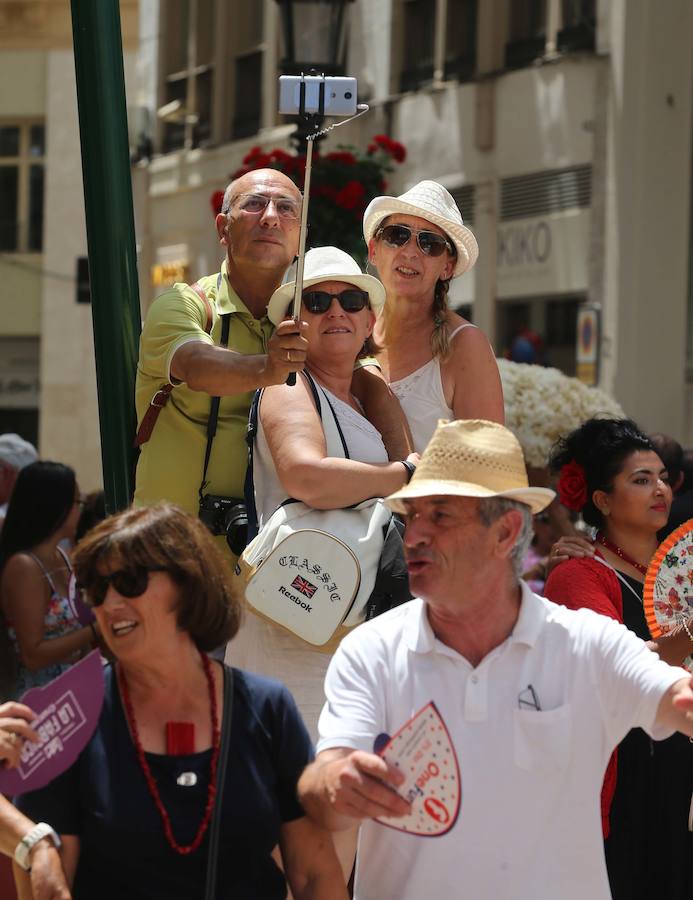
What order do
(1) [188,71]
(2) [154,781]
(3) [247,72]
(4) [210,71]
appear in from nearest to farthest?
(2) [154,781] → (3) [247,72] → (4) [210,71] → (1) [188,71]

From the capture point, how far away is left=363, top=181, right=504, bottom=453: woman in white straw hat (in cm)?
547

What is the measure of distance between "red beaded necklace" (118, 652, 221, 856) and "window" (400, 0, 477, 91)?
1561cm

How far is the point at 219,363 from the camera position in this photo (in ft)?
16.4

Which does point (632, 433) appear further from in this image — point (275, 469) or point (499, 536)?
point (499, 536)

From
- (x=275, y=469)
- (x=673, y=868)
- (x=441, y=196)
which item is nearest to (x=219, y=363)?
(x=275, y=469)

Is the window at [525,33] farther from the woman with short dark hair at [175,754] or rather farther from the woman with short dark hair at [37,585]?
the woman with short dark hair at [175,754]

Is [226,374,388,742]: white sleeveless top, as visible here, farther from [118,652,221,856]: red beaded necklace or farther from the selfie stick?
[118,652,221,856]: red beaded necklace

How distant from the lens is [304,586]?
4926 mm

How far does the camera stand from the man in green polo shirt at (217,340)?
17.3 feet

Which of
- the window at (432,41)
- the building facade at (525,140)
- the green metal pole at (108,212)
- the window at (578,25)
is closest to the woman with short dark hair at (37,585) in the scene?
the green metal pole at (108,212)

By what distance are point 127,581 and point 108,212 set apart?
2.19 metres

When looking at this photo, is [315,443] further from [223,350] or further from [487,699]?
[487,699]

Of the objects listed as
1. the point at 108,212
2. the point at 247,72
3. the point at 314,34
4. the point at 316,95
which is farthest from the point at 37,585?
the point at 247,72

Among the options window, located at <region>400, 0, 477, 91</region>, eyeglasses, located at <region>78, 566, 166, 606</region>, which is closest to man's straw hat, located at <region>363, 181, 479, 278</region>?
eyeglasses, located at <region>78, 566, 166, 606</region>
